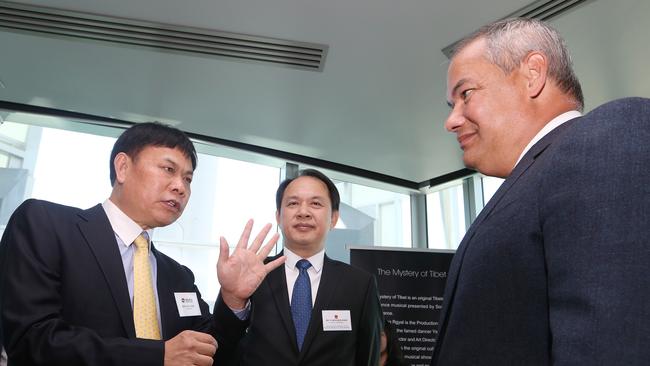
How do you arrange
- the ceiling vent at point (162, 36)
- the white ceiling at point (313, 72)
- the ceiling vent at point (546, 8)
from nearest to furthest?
1. the ceiling vent at point (546, 8)
2. the white ceiling at point (313, 72)
3. the ceiling vent at point (162, 36)

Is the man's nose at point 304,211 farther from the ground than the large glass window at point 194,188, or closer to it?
closer to it

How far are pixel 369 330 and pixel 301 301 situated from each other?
0.38m

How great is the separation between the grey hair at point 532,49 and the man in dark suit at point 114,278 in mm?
1162

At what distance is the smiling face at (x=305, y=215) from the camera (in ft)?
8.47

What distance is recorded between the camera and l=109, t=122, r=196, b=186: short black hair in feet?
6.54

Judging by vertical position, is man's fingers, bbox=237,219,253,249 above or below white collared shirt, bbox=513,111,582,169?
below

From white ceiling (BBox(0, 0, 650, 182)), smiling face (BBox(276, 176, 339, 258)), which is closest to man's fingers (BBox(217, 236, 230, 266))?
smiling face (BBox(276, 176, 339, 258))

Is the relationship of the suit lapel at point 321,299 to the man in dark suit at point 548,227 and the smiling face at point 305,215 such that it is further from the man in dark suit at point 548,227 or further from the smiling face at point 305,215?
the man in dark suit at point 548,227

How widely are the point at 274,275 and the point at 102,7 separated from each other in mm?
2007

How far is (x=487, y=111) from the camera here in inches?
45.8

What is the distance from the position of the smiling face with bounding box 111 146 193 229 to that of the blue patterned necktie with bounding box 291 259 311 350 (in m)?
0.78

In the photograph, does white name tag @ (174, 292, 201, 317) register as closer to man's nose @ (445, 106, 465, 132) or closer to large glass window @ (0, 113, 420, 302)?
man's nose @ (445, 106, 465, 132)

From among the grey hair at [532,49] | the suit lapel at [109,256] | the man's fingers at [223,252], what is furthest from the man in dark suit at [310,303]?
the grey hair at [532,49]

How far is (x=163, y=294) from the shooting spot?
184 centimetres
